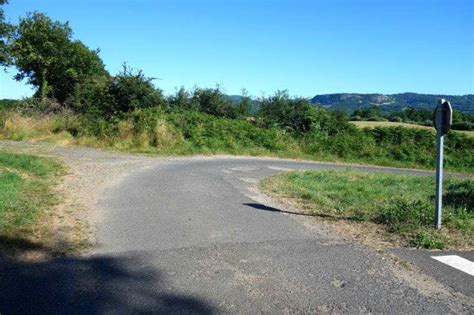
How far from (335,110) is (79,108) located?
16.9 metres

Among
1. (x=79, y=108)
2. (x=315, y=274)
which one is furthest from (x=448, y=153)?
(x=315, y=274)

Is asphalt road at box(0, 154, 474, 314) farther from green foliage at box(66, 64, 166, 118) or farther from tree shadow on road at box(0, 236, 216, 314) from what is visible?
green foliage at box(66, 64, 166, 118)

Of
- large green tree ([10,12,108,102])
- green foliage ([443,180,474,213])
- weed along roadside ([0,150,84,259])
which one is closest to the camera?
weed along roadside ([0,150,84,259])

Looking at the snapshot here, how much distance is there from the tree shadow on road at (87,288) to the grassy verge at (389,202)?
3.56 metres

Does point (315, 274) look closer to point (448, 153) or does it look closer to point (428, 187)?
point (428, 187)

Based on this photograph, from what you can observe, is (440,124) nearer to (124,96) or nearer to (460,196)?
(460,196)

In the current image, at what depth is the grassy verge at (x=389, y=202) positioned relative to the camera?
669 cm

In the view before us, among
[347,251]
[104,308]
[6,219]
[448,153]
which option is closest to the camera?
[104,308]

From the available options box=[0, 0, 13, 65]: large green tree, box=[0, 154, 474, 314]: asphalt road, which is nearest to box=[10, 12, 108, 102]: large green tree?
box=[0, 0, 13, 65]: large green tree

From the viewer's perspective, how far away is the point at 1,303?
4.06 metres

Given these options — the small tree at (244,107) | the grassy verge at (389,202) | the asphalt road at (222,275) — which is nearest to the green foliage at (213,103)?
the small tree at (244,107)

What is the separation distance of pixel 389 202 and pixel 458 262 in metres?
3.90

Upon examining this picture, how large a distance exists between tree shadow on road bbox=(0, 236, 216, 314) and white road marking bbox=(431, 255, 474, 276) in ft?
9.89

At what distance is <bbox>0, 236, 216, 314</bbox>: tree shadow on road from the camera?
404 centimetres
